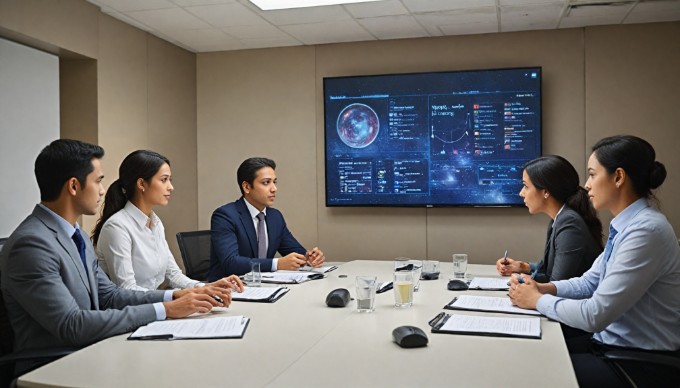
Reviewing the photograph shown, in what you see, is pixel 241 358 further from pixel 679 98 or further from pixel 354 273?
pixel 679 98

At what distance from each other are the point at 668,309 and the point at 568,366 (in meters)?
0.69

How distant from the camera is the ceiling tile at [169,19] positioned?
481 centimetres

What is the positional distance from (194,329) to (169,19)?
3608mm

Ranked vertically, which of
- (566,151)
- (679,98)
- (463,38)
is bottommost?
(566,151)

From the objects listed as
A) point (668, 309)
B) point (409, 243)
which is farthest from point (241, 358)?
point (409, 243)

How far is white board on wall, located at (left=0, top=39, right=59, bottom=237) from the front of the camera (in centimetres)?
419

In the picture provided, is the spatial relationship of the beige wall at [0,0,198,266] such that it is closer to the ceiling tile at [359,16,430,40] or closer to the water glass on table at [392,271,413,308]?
the ceiling tile at [359,16,430,40]

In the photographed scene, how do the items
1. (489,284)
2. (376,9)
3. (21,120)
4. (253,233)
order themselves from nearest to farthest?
(489,284)
(253,233)
(21,120)
(376,9)

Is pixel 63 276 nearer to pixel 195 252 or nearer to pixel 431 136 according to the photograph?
pixel 195 252

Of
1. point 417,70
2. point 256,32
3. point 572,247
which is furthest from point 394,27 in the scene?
point 572,247

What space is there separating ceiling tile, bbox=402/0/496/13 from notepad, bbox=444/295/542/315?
2706 millimetres

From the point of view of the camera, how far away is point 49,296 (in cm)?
200

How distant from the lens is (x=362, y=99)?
228 inches

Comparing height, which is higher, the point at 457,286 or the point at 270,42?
the point at 270,42
